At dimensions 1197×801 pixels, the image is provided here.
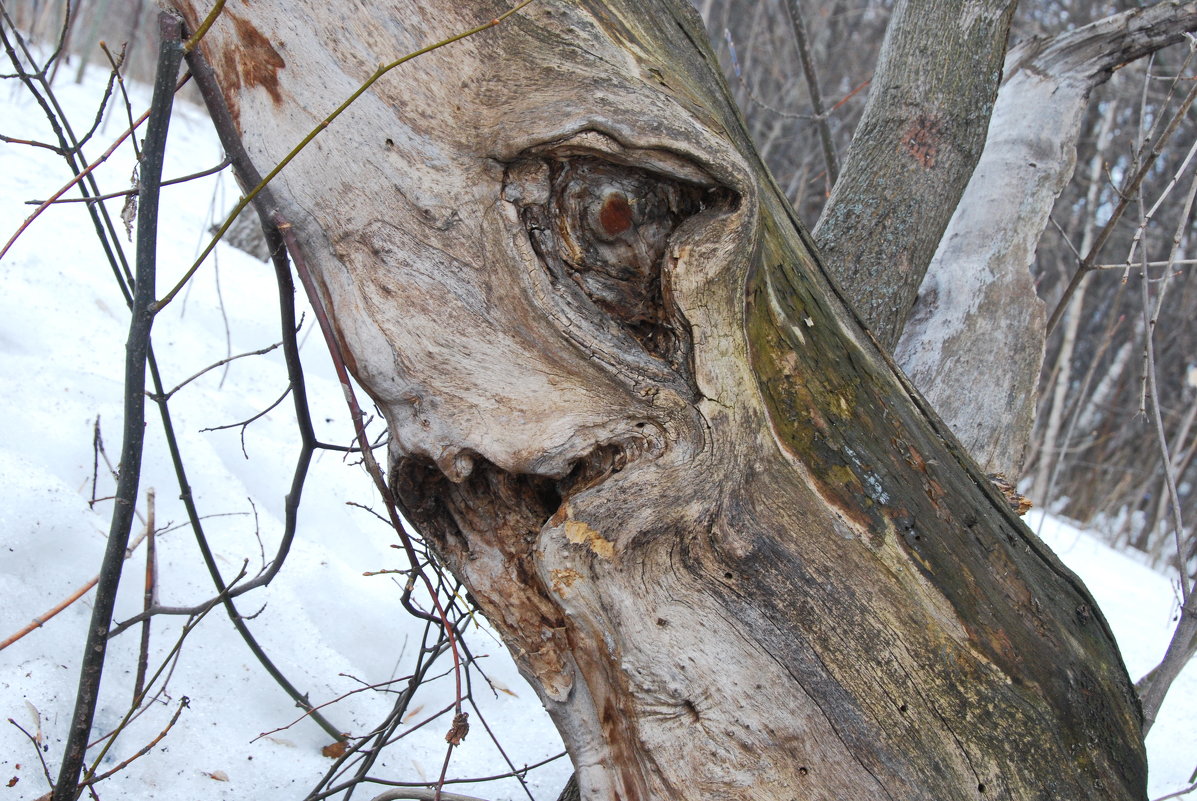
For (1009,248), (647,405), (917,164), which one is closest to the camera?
(647,405)

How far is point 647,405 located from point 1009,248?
150cm

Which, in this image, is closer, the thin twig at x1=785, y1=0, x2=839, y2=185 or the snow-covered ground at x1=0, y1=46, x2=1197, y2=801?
the snow-covered ground at x1=0, y1=46, x2=1197, y2=801

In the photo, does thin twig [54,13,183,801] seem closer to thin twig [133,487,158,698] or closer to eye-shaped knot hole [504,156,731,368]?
thin twig [133,487,158,698]

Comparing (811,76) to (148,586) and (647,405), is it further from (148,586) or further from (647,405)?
(148,586)

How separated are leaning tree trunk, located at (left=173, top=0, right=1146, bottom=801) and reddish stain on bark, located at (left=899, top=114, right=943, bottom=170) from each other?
96 cm

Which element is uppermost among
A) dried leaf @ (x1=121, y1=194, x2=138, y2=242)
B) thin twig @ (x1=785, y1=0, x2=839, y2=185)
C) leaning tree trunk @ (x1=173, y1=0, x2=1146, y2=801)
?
thin twig @ (x1=785, y1=0, x2=839, y2=185)

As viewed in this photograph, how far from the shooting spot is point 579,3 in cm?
112

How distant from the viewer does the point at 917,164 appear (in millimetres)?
1894

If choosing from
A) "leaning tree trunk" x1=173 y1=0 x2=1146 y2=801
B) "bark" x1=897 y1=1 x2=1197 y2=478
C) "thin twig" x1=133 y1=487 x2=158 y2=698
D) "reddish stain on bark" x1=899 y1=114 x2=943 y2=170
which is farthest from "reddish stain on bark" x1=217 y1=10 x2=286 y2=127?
"bark" x1=897 y1=1 x2=1197 y2=478

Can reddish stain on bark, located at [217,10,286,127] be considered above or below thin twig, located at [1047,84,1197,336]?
above

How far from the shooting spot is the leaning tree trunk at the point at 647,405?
1075mm

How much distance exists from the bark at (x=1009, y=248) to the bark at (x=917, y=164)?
0.22 m

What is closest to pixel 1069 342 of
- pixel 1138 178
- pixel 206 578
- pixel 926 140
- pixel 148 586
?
pixel 1138 178

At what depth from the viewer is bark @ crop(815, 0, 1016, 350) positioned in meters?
1.87
